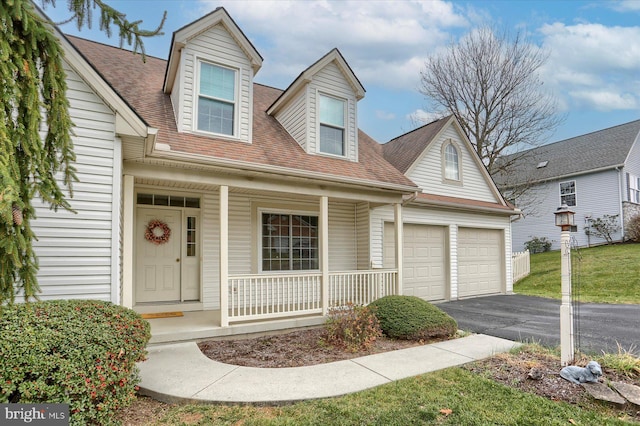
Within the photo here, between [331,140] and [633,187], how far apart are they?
1902cm

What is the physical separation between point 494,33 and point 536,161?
30.8 ft

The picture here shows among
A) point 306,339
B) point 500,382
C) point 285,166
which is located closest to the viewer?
point 500,382

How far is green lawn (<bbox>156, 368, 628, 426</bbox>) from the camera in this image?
308 cm

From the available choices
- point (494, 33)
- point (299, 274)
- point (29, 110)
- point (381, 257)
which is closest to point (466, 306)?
point (381, 257)

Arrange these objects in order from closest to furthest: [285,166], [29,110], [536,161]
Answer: [29,110], [285,166], [536,161]

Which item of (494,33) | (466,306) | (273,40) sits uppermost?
(494,33)

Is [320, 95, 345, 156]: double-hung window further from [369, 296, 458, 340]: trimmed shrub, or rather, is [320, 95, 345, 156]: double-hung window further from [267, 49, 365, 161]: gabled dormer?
[369, 296, 458, 340]: trimmed shrub

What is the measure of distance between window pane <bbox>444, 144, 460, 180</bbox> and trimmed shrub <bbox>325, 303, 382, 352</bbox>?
21.7ft

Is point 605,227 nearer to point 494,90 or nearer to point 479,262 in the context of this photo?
point 494,90

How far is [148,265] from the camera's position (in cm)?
690

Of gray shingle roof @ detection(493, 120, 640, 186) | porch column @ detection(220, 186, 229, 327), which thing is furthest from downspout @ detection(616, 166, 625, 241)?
porch column @ detection(220, 186, 229, 327)

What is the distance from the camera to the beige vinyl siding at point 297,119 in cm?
802

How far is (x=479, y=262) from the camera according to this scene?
10.9 meters

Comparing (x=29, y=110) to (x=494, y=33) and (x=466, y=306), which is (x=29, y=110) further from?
(x=494, y=33)
